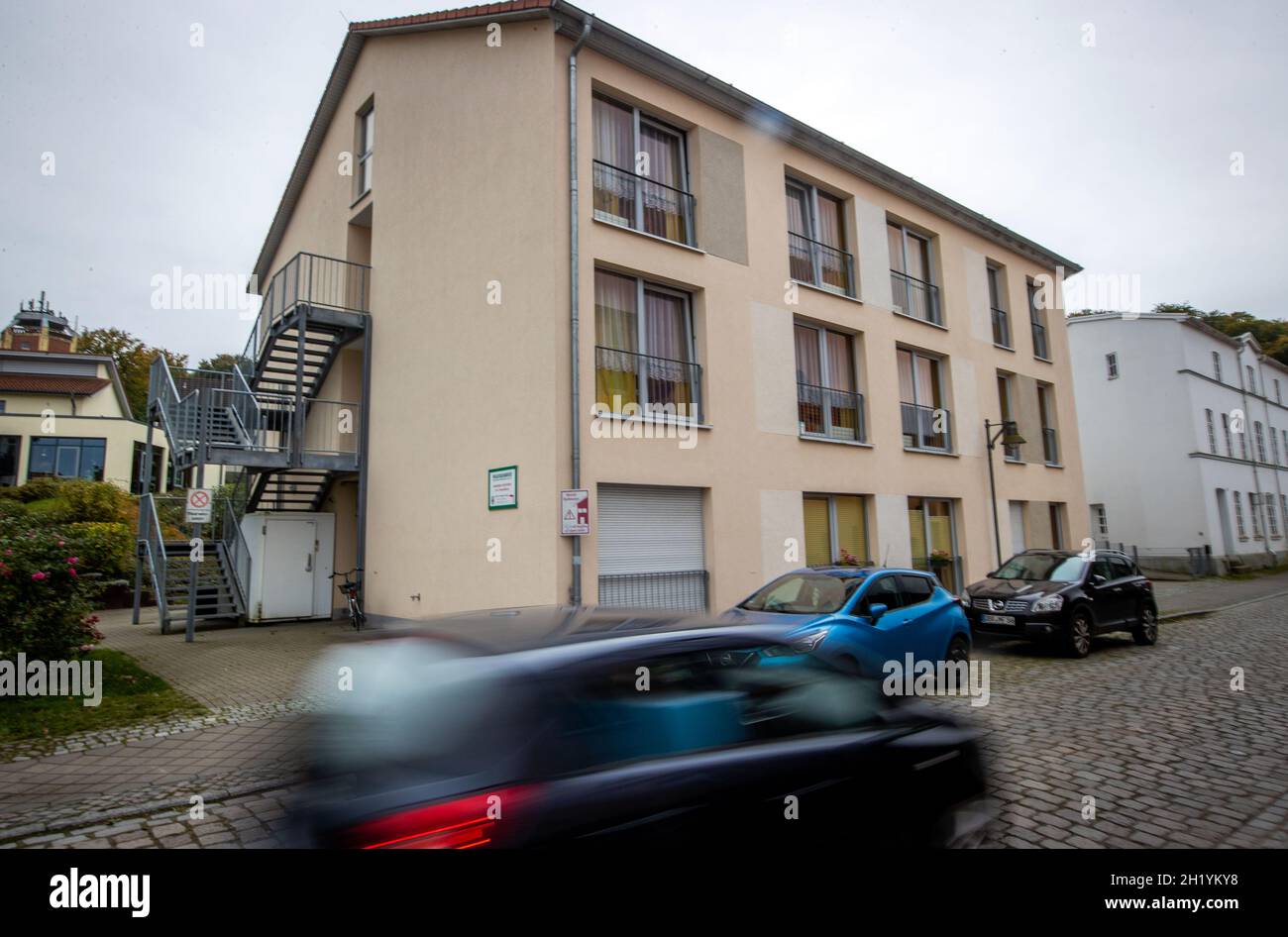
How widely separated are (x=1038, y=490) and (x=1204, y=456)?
47.8 ft

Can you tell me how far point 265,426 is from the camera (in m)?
14.0

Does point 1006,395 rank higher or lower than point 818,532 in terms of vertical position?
higher

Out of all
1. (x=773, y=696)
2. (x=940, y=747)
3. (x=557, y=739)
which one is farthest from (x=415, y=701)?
(x=940, y=747)

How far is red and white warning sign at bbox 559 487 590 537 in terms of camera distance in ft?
32.1

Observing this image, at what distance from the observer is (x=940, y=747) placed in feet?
11.3

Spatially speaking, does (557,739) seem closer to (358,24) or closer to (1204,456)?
(358,24)

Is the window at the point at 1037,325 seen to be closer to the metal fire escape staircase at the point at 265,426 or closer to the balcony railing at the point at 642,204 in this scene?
the balcony railing at the point at 642,204

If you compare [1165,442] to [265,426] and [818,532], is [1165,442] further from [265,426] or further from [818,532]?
[265,426]

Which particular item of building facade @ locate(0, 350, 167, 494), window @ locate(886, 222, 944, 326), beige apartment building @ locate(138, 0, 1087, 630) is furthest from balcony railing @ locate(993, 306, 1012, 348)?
building facade @ locate(0, 350, 167, 494)

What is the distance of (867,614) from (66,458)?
121 ft

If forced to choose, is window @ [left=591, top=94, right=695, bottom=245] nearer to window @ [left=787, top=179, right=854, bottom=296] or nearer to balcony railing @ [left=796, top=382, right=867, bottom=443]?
window @ [left=787, top=179, right=854, bottom=296]

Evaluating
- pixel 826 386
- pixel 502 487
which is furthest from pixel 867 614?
pixel 826 386

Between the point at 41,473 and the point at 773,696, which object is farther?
the point at 41,473

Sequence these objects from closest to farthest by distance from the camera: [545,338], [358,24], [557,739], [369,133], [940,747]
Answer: [557,739], [940,747], [545,338], [358,24], [369,133]
